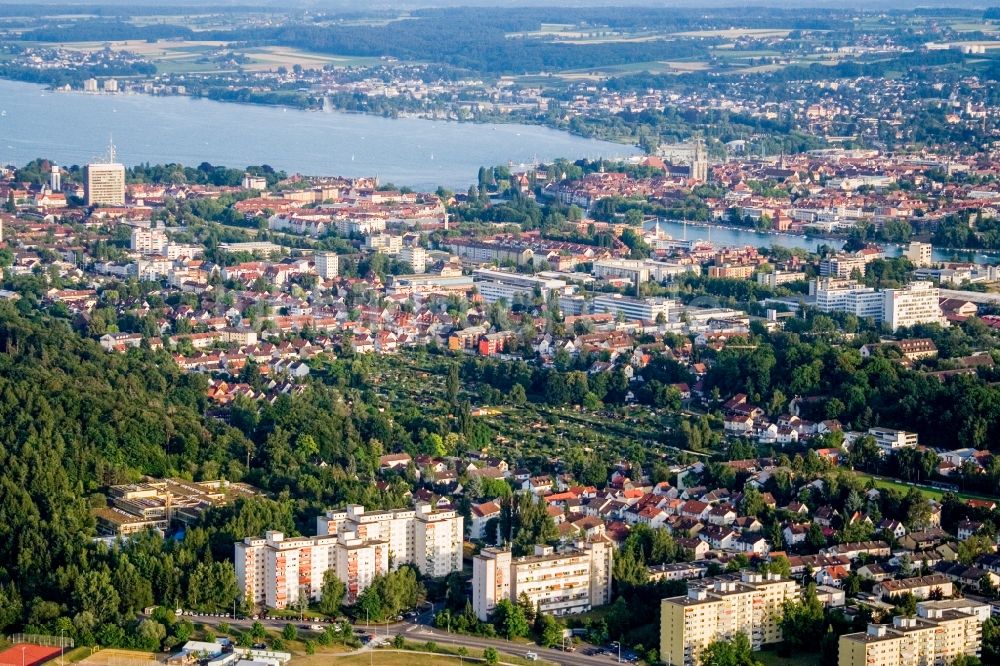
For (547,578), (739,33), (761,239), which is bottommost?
(739,33)

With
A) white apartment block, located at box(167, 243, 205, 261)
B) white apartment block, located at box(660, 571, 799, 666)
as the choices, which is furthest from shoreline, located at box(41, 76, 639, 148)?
white apartment block, located at box(660, 571, 799, 666)

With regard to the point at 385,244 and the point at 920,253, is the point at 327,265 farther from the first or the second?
the point at 920,253

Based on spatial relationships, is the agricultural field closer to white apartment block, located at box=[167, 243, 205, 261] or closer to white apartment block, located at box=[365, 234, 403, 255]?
white apartment block, located at box=[365, 234, 403, 255]

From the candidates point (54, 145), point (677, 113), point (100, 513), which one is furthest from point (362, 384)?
point (677, 113)

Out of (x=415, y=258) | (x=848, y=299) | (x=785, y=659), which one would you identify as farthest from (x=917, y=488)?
(x=415, y=258)

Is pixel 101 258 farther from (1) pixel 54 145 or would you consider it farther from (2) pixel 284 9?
(2) pixel 284 9

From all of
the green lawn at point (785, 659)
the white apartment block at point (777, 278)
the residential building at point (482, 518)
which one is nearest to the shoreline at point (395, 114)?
the white apartment block at point (777, 278)
